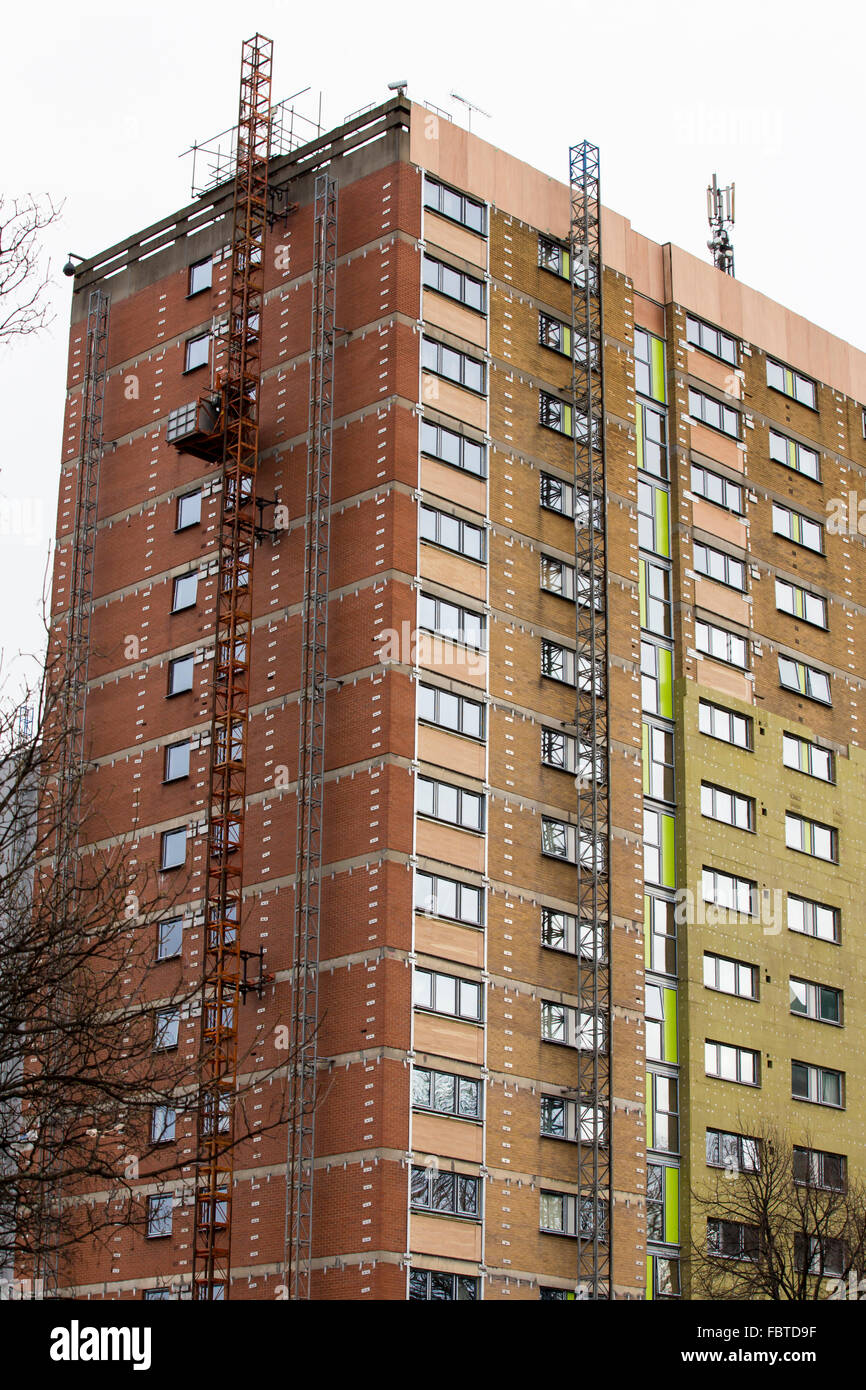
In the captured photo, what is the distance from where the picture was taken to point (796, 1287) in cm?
6059

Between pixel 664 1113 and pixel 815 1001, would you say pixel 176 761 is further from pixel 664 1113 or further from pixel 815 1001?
pixel 815 1001

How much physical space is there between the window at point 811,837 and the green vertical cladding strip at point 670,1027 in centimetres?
879

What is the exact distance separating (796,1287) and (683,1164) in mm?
4879

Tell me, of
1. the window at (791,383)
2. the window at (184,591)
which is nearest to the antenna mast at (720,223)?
the window at (791,383)

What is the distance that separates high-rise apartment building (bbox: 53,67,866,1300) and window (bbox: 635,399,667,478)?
0.19m

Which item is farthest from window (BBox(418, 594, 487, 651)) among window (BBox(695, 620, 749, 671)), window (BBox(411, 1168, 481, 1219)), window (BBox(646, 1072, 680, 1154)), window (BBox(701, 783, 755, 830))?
window (BBox(411, 1168, 481, 1219))

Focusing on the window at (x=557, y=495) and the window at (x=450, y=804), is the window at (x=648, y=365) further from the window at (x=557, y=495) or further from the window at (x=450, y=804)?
the window at (x=450, y=804)

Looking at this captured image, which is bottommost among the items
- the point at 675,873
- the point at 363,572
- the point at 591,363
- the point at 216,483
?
the point at 675,873

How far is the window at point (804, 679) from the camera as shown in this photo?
73438 millimetres
